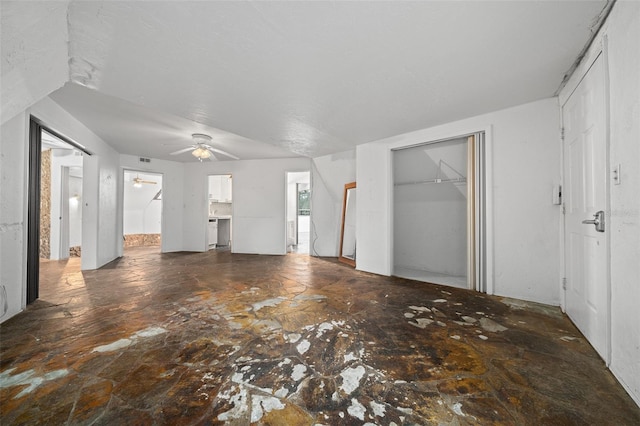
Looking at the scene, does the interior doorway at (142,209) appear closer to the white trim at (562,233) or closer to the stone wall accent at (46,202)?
the stone wall accent at (46,202)

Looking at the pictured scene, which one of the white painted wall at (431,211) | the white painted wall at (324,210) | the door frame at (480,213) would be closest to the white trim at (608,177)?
the door frame at (480,213)

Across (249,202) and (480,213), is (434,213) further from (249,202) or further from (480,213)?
(249,202)

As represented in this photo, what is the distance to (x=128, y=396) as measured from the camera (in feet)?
4.21

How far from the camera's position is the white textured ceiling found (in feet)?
4.85

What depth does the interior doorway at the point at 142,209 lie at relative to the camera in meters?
8.00

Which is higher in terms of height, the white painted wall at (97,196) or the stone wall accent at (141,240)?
the white painted wall at (97,196)

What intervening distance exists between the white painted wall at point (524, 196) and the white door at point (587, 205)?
0.22 m

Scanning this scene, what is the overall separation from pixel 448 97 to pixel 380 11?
1489 millimetres

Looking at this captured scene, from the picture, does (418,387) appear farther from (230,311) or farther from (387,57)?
(387,57)

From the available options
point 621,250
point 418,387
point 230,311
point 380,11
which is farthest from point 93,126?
point 621,250

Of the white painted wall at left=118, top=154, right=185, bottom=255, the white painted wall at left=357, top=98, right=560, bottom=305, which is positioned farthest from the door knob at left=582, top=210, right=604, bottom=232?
the white painted wall at left=118, top=154, right=185, bottom=255

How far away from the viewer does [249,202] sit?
6.38m

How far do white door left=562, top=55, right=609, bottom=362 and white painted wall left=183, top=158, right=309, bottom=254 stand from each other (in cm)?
469

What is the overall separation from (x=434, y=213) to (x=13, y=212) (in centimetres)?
528
